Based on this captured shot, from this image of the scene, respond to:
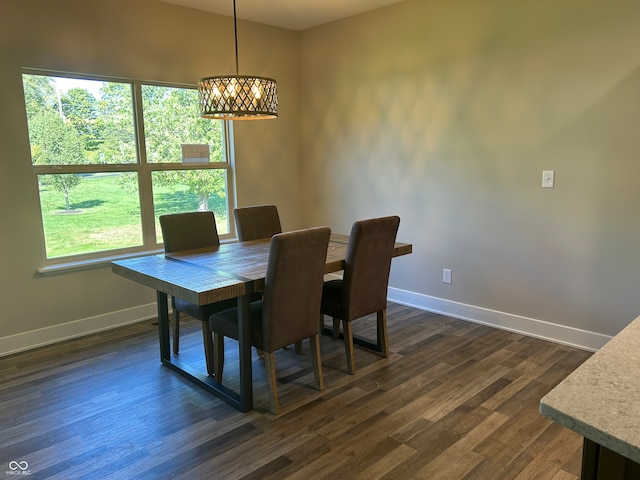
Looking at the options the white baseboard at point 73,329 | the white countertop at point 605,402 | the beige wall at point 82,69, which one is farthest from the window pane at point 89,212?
the white countertop at point 605,402

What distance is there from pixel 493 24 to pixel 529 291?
2.02m

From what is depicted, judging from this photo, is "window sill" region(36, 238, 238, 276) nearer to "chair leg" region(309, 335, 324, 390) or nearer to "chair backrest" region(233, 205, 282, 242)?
"chair backrest" region(233, 205, 282, 242)

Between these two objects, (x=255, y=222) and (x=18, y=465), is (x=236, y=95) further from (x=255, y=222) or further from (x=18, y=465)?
(x=18, y=465)

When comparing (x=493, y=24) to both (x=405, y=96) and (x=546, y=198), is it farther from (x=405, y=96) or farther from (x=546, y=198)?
(x=546, y=198)

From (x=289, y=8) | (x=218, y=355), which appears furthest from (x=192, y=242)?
(x=289, y=8)

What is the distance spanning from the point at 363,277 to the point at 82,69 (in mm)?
2657

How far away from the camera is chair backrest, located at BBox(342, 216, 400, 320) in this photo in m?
2.84

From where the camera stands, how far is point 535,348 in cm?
335

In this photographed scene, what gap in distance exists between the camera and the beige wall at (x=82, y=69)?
3293mm

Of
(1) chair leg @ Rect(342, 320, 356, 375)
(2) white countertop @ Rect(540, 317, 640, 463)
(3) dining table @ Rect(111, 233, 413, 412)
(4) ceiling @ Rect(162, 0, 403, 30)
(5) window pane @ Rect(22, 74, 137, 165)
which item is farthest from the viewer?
(4) ceiling @ Rect(162, 0, 403, 30)

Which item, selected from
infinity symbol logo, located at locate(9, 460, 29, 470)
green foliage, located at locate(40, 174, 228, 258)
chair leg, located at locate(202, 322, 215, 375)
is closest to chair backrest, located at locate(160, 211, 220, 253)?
chair leg, located at locate(202, 322, 215, 375)

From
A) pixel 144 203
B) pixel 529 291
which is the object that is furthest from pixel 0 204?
pixel 529 291

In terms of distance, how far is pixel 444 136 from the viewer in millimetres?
3904

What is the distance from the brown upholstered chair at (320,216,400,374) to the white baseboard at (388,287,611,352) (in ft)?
3.65
